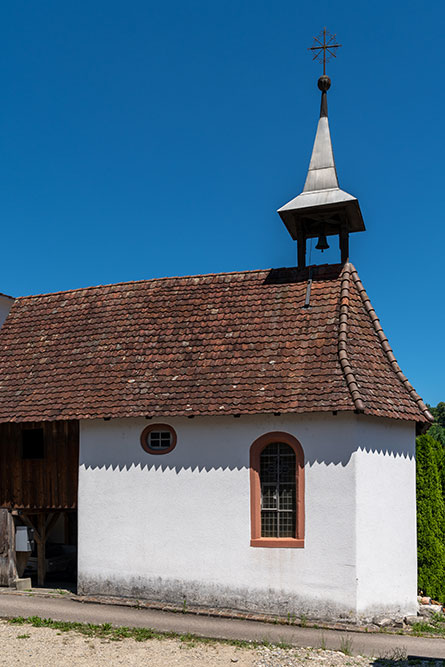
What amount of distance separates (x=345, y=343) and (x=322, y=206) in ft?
13.1

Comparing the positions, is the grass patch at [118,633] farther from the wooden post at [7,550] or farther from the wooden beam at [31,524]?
the wooden beam at [31,524]

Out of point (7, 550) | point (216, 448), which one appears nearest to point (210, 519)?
point (216, 448)

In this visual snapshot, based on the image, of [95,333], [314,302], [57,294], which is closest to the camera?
[314,302]

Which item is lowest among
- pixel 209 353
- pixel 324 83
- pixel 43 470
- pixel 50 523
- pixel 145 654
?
pixel 145 654

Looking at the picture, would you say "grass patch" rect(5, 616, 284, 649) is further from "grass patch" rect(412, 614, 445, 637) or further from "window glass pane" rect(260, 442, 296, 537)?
"grass patch" rect(412, 614, 445, 637)

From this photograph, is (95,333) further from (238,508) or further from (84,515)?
(238,508)

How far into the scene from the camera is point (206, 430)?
1409 cm

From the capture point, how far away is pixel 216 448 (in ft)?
45.8

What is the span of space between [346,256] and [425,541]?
7.34 metres

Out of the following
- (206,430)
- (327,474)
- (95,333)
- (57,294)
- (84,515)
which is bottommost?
(84,515)

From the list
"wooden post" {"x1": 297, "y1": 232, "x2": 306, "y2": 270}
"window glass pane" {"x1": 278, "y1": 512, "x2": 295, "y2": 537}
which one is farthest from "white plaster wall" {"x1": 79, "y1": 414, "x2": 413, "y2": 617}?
"wooden post" {"x1": 297, "y1": 232, "x2": 306, "y2": 270}

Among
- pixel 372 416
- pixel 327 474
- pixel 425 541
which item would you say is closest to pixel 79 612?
pixel 327 474

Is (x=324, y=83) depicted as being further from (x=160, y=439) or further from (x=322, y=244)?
(x=160, y=439)

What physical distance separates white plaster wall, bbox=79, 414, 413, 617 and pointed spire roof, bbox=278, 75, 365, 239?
5.69 meters
